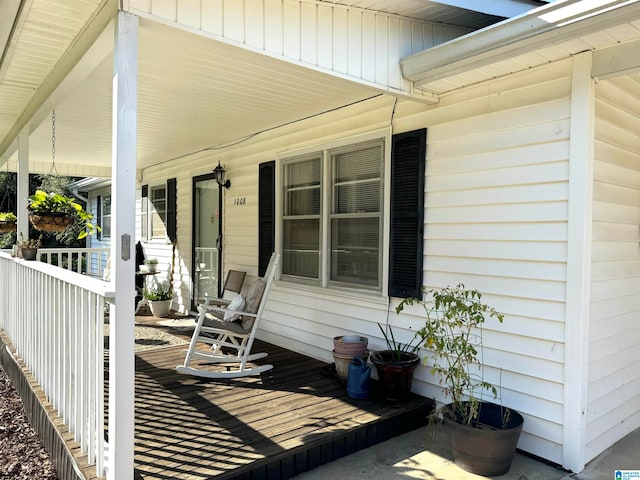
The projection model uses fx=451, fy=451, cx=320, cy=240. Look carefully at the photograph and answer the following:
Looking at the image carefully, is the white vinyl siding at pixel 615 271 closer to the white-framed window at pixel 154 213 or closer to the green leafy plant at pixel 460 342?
the green leafy plant at pixel 460 342

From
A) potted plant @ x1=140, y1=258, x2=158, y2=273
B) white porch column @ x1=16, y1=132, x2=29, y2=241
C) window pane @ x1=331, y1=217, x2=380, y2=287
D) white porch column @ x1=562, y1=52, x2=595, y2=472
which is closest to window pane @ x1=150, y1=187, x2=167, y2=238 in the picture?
potted plant @ x1=140, y1=258, x2=158, y2=273

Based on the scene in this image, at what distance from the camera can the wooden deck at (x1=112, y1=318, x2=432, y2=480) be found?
2328mm

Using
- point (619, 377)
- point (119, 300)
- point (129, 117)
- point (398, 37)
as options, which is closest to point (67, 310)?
point (119, 300)

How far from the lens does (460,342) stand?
9.89ft

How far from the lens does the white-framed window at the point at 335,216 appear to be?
3.76 metres

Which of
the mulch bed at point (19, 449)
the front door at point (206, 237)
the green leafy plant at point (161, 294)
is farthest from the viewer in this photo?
the green leafy plant at point (161, 294)

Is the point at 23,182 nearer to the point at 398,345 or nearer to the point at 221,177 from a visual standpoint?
the point at 221,177

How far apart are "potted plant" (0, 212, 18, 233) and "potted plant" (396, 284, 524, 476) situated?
Answer: 446 cm

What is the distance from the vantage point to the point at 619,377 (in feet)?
9.66

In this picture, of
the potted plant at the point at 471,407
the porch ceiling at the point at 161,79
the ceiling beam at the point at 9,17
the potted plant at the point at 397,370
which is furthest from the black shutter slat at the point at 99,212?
the potted plant at the point at 471,407

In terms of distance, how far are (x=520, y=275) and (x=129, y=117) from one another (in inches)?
93.6

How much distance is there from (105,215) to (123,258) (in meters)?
10.2

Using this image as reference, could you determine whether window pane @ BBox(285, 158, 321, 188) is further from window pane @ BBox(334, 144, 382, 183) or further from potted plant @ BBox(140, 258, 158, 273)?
potted plant @ BBox(140, 258, 158, 273)

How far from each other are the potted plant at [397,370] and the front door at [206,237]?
3097 millimetres
